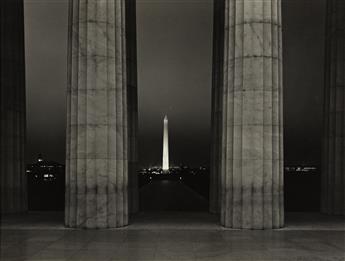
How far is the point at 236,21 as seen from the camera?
24.3m

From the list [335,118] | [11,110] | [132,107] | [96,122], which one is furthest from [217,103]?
[11,110]

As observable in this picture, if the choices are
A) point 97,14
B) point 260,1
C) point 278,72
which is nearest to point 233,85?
point 278,72

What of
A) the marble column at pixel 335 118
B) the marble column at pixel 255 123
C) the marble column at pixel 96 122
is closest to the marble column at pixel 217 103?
the marble column at pixel 335 118

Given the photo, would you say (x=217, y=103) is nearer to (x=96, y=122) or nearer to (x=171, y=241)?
(x=96, y=122)

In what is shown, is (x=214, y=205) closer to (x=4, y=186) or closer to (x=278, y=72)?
(x=278, y=72)

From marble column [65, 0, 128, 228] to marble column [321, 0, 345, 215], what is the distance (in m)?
13.3

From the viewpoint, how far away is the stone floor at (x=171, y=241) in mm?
17062

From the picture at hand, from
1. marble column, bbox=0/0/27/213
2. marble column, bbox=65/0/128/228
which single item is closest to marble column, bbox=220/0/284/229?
marble column, bbox=65/0/128/228

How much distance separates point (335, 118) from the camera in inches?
1219

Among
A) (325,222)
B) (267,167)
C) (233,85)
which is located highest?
(233,85)

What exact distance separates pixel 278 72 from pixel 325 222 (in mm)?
8013

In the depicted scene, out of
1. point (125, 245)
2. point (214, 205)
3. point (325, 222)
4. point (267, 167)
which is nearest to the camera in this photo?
point (125, 245)

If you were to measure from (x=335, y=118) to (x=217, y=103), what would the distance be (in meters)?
6.96

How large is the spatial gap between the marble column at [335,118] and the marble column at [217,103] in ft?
20.8
